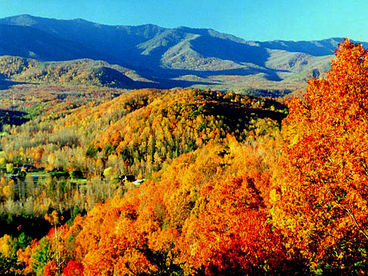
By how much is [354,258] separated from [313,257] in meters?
2.88

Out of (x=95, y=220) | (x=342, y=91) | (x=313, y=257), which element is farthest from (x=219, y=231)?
(x=95, y=220)

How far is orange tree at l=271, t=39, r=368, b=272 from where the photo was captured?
13812mm

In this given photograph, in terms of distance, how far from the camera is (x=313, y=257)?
61.2 feet

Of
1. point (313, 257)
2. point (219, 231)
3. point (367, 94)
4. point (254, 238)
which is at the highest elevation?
point (367, 94)

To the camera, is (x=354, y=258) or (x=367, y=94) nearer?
(x=367, y=94)

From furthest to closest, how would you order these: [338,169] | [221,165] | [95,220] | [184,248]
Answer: [221,165], [95,220], [184,248], [338,169]

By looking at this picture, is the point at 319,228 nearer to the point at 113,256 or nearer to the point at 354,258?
the point at 354,258

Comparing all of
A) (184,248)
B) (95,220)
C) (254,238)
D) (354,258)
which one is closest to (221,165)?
(95,220)

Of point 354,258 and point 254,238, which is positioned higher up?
point 354,258

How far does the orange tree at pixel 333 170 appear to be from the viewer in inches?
544

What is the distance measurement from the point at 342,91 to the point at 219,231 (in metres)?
34.0

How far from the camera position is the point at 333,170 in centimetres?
1493

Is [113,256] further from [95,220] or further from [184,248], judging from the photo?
[95,220]

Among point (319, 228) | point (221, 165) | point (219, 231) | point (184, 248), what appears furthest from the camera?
point (221, 165)
